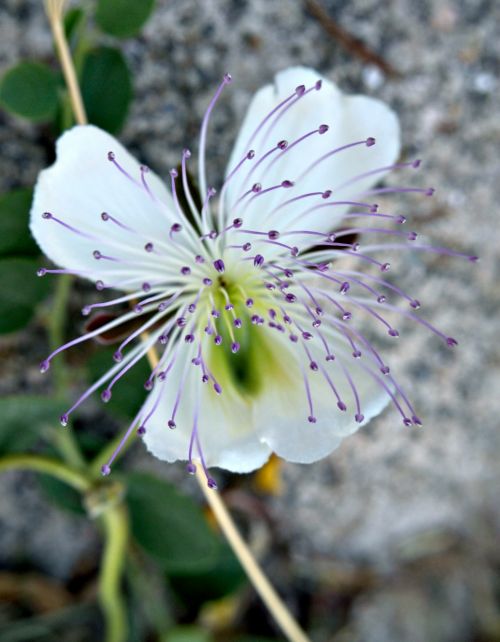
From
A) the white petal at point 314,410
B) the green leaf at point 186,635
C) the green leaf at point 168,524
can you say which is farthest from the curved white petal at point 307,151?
the green leaf at point 186,635

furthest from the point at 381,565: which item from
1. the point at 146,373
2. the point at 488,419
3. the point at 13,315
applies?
the point at 13,315

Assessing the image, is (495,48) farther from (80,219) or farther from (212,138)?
(80,219)

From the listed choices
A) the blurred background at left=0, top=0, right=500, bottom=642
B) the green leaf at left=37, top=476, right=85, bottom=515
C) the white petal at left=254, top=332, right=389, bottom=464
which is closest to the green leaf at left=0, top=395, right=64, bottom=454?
the blurred background at left=0, top=0, right=500, bottom=642

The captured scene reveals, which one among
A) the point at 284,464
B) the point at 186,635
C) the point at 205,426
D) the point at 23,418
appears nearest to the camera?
the point at 205,426

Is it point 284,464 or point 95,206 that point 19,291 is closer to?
point 95,206

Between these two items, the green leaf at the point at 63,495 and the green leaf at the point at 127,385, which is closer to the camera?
the green leaf at the point at 127,385

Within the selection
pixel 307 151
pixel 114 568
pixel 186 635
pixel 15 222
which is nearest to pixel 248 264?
pixel 307 151

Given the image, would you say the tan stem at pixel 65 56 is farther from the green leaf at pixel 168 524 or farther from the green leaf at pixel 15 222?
the green leaf at pixel 168 524
